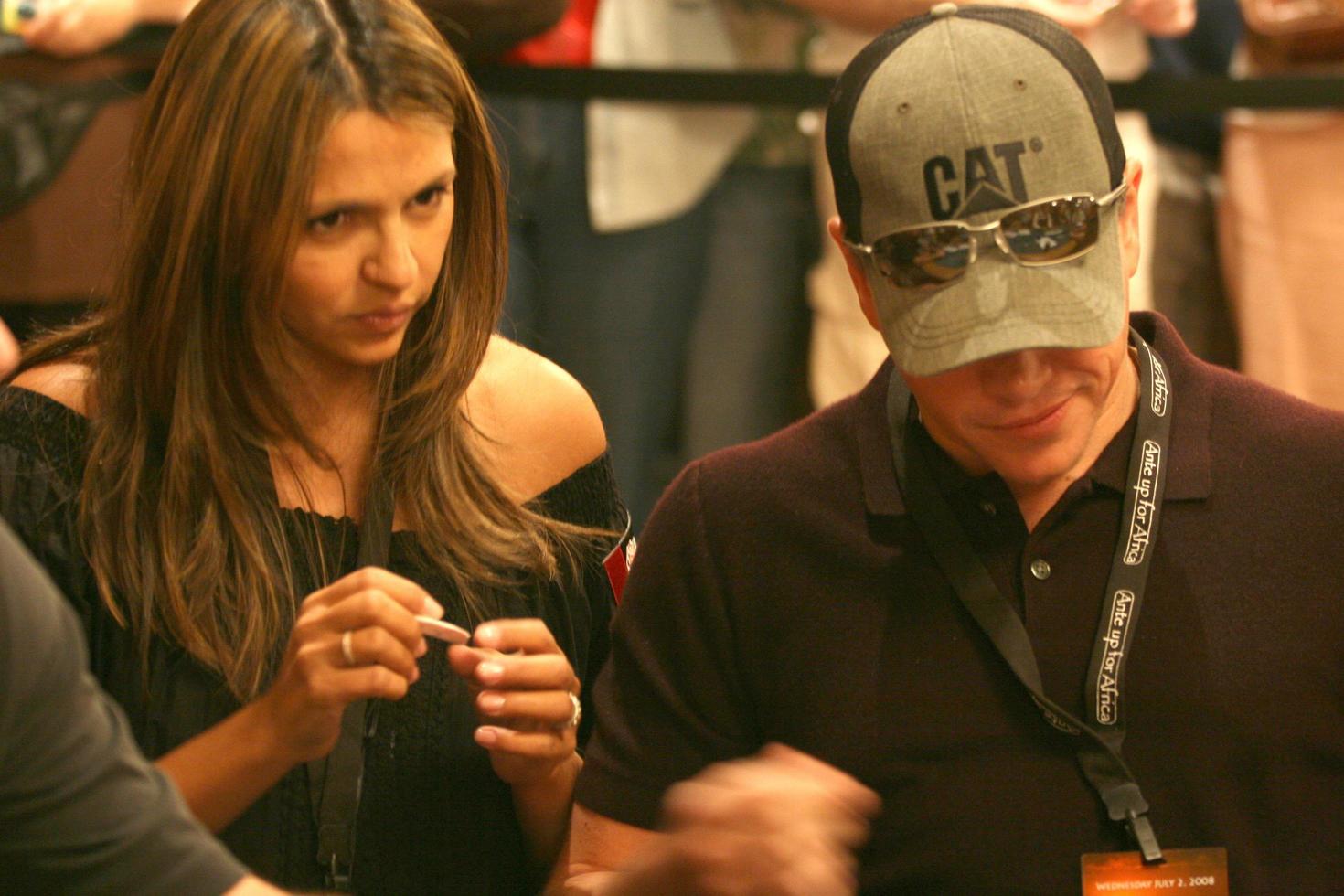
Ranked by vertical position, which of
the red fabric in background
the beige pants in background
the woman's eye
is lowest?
the beige pants in background

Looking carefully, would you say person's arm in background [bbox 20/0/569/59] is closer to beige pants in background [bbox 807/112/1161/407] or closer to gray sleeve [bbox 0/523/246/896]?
beige pants in background [bbox 807/112/1161/407]

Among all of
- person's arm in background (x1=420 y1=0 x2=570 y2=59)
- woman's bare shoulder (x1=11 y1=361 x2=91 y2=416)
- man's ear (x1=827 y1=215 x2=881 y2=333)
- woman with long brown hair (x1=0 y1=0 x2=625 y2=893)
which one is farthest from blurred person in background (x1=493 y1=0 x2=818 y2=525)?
man's ear (x1=827 y1=215 x2=881 y2=333)

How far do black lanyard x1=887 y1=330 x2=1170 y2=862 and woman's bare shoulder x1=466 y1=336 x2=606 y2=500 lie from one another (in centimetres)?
57

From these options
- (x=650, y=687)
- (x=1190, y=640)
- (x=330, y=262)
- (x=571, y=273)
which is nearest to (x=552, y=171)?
(x=571, y=273)

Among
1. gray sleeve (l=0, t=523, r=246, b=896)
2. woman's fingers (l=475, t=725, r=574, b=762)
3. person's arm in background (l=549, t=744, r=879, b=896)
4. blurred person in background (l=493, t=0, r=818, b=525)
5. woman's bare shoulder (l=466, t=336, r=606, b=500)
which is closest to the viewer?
gray sleeve (l=0, t=523, r=246, b=896)

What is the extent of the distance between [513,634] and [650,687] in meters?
0.17

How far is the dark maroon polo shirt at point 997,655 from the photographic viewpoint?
1.95m

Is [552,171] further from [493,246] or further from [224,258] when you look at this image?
[224,258]

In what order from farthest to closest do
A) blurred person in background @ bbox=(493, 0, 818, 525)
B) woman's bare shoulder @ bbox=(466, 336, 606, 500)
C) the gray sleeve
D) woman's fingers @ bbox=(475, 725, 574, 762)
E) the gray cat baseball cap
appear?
blurred person in background @ bbox=(493, 0, 818, 525) → woman's bare shoulder @ bbox=(466, 336, 606, 500) → woman's fingers @ bbox=(475, 725, 574, 762) → the gray cat baseball cap → the gray sleeve

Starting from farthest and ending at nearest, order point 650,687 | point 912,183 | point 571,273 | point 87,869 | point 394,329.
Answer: point 571,273 < point 394,329 < point 650,687 < point 912,183 < point 87,869

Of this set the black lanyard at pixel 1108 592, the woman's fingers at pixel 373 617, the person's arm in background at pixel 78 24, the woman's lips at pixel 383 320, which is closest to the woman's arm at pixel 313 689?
the woman's fingers at pixel 373 617

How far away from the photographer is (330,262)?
218 cm

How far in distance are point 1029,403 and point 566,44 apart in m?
2.04

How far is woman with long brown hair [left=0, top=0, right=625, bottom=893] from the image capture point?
2.15 metres
